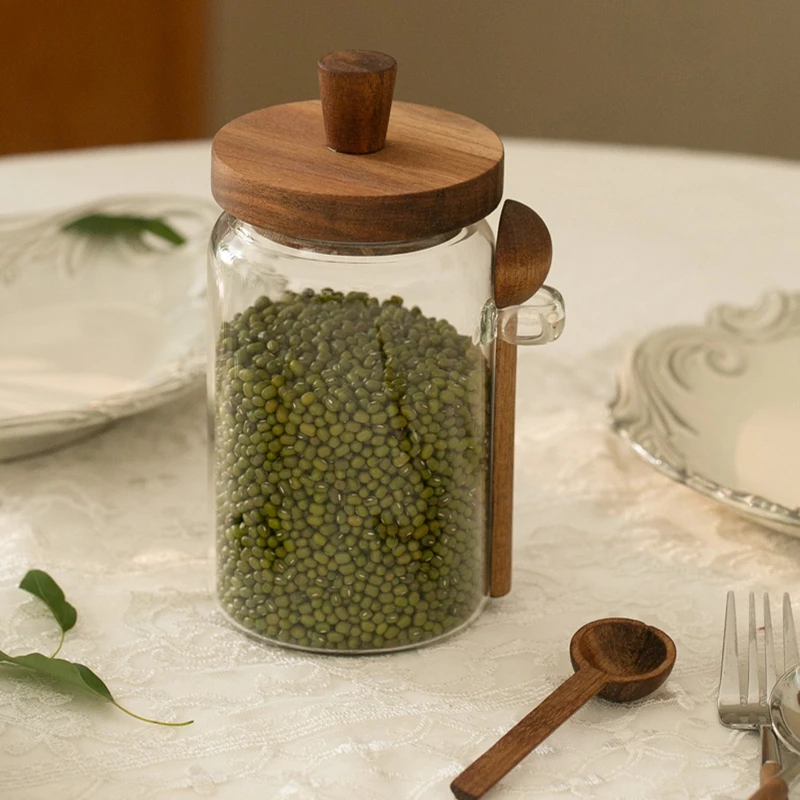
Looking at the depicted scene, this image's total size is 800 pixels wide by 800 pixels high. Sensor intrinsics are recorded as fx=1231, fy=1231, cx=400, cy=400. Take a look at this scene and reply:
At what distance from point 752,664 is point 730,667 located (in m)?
0.01

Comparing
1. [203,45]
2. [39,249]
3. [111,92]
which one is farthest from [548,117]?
[39,249]

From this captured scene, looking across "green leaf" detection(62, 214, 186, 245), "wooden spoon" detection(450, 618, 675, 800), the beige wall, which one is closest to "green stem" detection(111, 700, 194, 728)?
"wooden spoon" detection(450, 618, 675, 800)

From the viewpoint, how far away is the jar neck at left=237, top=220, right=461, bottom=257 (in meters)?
0.61

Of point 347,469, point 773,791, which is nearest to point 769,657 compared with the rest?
point 773,791

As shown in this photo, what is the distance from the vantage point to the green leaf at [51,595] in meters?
0.70

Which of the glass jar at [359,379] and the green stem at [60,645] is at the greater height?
the glass jar at [359,379]

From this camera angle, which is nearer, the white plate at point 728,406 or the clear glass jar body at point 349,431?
the clear glass jar body at point 349,431

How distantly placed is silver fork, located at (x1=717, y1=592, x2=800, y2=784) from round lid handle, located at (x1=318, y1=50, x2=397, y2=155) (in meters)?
0.33

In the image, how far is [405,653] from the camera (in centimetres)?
69

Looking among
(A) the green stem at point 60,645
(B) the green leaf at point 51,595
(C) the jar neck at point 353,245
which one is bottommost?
(A) the green stem at point 60,645

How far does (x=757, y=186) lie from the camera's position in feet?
4.30

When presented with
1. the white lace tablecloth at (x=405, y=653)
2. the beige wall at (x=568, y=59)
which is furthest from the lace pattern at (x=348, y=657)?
the beige wall at (x=568, y=59)

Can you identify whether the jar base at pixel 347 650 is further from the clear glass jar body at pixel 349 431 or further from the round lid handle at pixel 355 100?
the round lid handle at pixel 355 100

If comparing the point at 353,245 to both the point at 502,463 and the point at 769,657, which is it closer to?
the point at 502,463
